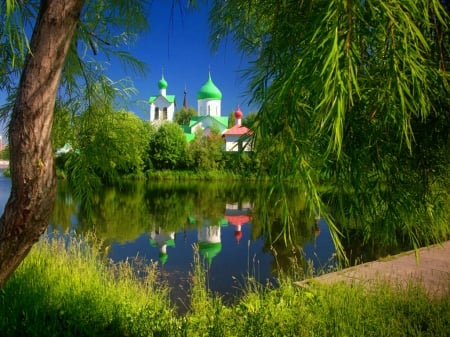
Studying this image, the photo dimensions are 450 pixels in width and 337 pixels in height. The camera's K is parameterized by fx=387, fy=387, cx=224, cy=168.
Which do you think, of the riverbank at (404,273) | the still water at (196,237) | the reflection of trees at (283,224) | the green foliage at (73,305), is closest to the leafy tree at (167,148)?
the still water at (196,237)

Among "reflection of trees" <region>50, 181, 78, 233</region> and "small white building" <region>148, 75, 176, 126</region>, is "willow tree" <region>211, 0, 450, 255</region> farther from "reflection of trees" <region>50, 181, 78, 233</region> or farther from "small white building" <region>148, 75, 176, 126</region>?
"small white building" <region>148, 75, 176, 126</region>

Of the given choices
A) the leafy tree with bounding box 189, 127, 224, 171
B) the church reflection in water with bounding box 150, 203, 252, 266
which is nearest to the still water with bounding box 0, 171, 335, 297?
the church reflection in water with bounding box 150, 203, 252, 266

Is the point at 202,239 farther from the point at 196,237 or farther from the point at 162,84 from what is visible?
the point at 162,84

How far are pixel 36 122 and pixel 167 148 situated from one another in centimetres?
3076

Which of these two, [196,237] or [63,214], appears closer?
[196,237]

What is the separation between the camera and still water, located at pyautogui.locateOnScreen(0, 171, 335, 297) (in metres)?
7.31

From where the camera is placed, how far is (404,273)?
4.77 meters

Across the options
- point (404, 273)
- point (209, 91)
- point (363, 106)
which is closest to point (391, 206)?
point (363, 106)

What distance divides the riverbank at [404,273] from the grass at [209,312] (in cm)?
34

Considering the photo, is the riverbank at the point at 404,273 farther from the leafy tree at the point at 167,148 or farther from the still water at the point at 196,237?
the leafy tree at the point at 167,148

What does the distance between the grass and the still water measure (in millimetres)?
850

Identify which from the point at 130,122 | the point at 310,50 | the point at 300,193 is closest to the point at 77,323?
the point at 130,122

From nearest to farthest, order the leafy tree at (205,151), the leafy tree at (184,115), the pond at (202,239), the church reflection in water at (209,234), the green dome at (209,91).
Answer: the pond at (202,239)
the church reflection in water at (209,234)
the leafy tree at (205,151)
the green dome at (209,91)
the leafy tree at (184,115)

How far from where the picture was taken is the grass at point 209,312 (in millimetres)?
3010
